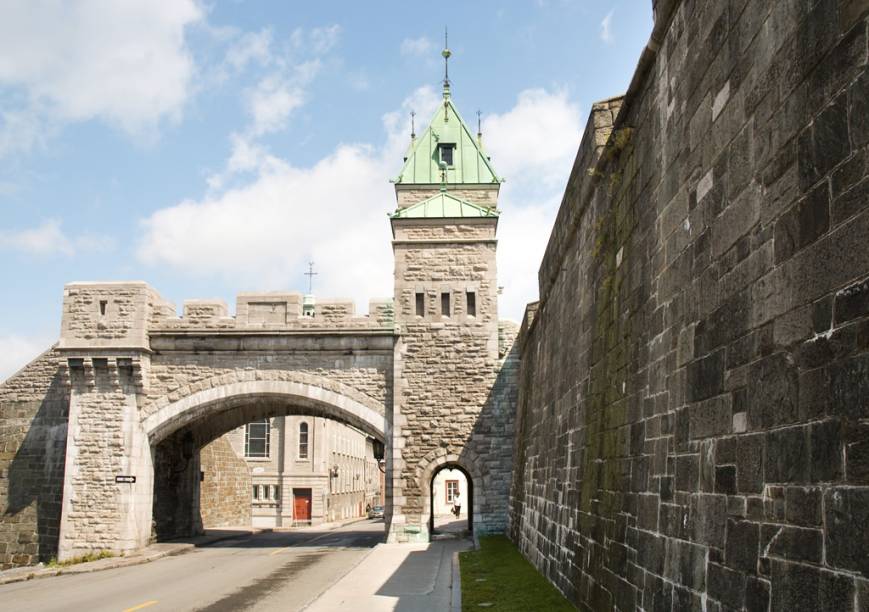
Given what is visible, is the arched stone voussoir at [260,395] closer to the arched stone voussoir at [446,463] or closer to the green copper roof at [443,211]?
the arched stone voussoir at [446,463]

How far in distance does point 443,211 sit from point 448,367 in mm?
4415

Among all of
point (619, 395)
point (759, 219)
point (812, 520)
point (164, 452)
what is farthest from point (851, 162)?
point (164, 452)

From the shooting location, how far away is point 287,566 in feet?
59.4

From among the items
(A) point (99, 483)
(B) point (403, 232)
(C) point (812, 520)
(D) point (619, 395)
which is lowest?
(A) point (99, 483)

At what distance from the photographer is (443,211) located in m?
24.1

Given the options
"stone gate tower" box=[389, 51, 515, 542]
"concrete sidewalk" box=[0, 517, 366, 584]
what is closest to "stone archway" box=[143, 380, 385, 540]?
"concrete sidewalk" box=[0, 517, 366, 584]

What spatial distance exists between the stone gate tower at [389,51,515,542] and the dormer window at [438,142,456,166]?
4941 millimetres

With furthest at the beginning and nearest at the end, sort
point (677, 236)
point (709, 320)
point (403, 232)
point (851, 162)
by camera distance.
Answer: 1. point (403, 232)
2. point (677, 236)
3. point (709, 320)
4. point (851, 162)

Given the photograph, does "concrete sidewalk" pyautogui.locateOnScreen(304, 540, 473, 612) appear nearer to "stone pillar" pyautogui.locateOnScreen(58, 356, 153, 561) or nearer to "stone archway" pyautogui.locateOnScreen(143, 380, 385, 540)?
"stone archway" pyautogui.locateOnScreen(143, 380, 385, 540)

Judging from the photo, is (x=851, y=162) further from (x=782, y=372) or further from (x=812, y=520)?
(x=812, y=520)

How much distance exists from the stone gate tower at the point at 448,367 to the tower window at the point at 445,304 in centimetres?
3

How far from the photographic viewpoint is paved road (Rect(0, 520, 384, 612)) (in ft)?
41.2

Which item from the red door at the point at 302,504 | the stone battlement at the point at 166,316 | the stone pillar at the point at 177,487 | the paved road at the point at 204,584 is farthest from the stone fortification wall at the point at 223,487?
the red door at the point at 302,504

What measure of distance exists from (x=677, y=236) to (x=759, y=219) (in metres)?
1.66
